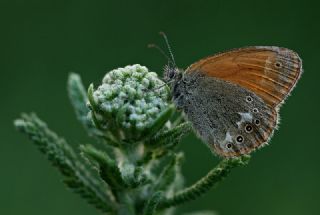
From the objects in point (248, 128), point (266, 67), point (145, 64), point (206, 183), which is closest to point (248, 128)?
point (248, 128)

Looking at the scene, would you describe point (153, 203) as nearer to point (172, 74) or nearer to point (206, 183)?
point (206, 183)

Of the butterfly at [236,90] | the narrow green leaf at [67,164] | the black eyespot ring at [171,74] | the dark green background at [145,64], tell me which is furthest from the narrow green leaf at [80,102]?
the dark green background at [145,64]

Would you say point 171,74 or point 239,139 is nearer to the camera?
point 239,139

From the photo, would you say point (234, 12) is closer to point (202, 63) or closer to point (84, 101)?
point (202, 63)

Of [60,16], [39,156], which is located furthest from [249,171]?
[60,16]

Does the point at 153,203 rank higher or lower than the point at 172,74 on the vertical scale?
lower

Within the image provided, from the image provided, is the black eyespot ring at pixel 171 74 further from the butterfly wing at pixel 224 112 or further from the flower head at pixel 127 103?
the flower head at pixel 127 103
